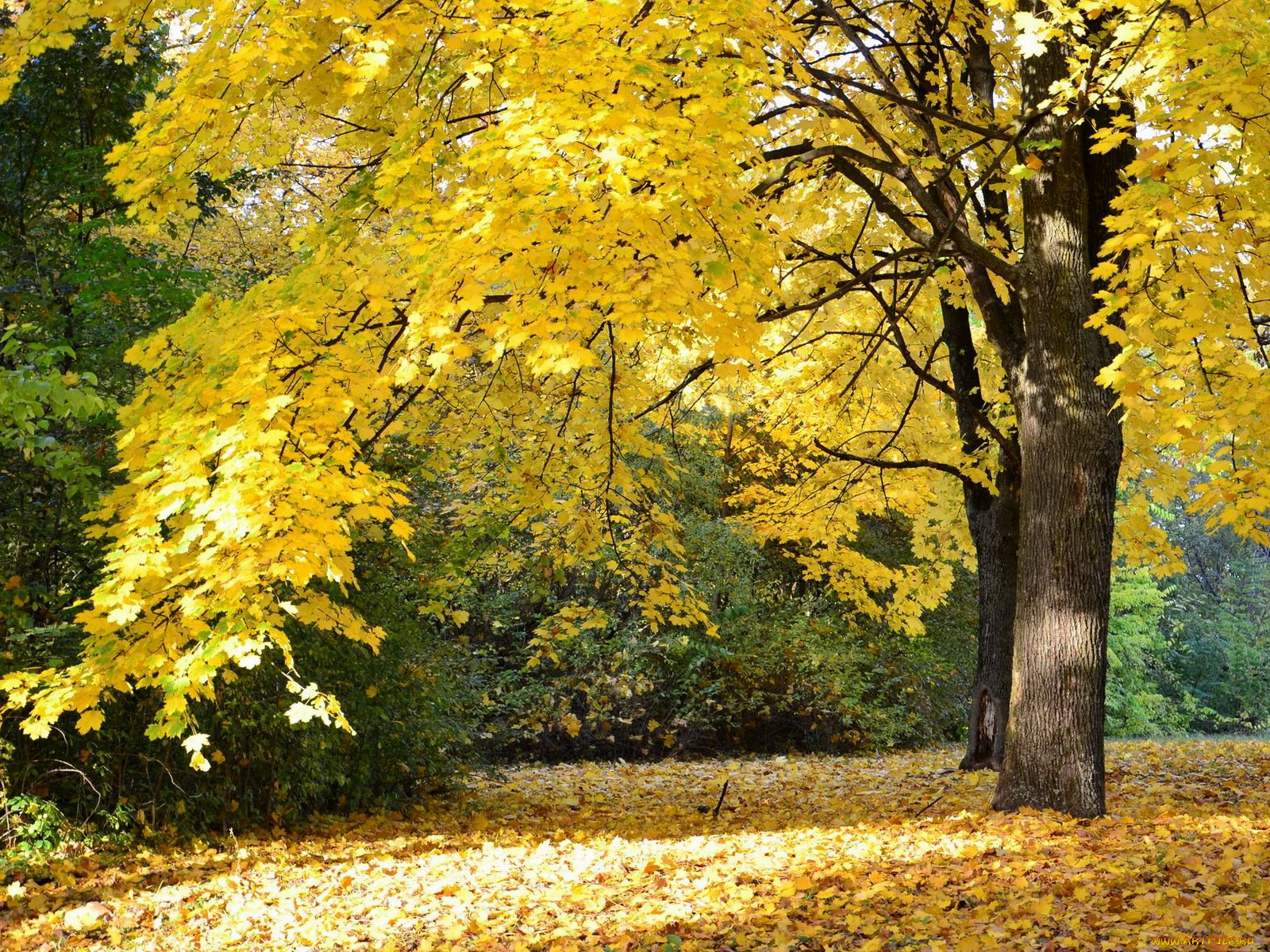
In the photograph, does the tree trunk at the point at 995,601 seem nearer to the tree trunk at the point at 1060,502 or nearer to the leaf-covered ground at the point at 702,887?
the leaf-covered ground at the point at 702,887

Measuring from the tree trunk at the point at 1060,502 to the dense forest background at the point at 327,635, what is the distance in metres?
3.35

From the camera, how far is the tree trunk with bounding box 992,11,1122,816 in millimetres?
5941

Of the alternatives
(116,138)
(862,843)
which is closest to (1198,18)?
(862,843)

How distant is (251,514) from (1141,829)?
15.9 feet

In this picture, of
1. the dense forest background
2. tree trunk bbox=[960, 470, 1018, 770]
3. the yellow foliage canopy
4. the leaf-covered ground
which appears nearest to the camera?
the yellow foliage canopy

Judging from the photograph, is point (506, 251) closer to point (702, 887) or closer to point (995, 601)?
point (702, 887)

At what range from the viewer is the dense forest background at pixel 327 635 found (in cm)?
589

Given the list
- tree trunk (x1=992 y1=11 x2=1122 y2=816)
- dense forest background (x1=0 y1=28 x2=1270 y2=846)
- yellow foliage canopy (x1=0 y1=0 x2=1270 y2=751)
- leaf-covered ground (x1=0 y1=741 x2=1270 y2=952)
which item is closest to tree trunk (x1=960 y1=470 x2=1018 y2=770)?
leaf-covered ground (x1=0 y1=741 x2=1270 y2=952)

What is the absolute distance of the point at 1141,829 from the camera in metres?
5.45

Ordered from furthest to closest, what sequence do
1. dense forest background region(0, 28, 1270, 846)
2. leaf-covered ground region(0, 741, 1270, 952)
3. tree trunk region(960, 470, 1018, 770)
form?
tree trunk region(960, 470, 1018, 770)
dense forest background region(0, 28, 1270, 846)
leaf-covered ground region(0, 741, 1270, 952)

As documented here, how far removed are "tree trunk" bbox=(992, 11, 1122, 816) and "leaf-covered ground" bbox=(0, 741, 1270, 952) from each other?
0.41 meters

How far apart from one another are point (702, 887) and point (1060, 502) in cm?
319

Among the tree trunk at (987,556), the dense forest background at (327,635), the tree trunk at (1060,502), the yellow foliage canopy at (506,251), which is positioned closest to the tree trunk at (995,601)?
the tree trunk at (987,556)

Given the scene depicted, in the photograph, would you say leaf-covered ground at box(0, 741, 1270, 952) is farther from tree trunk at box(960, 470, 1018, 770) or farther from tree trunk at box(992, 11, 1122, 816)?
tree trunk at box(960, 470, 1018, 770)
